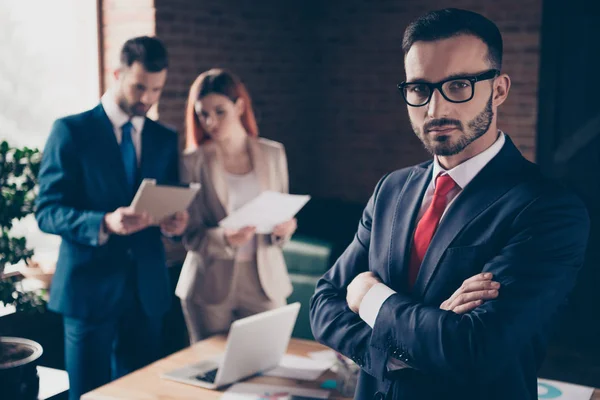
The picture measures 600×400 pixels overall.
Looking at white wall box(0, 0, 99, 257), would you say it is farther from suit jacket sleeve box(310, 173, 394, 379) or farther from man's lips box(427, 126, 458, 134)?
man's lips box(427, 126, 458, 134)

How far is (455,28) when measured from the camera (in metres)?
1.51

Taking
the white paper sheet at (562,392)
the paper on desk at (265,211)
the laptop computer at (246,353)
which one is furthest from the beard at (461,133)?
the paper on desk at (265,211)

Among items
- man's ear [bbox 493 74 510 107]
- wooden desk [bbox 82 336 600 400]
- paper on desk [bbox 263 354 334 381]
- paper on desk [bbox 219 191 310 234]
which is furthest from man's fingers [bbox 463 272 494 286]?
paper on desk [bbox 219 191 310 234]

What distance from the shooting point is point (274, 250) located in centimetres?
320

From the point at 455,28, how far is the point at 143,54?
1.63m

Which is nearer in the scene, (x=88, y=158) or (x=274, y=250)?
(x=88, y=158)

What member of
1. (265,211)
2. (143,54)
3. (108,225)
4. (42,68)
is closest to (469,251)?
(265,211)

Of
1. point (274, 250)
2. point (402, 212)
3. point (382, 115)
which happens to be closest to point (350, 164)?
point (382, 115)

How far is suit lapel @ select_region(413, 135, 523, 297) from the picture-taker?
1.56 meters

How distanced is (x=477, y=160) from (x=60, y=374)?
83.8 inches

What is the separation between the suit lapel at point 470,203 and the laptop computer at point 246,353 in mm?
814

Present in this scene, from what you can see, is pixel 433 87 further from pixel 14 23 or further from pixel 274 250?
pixel 14 23

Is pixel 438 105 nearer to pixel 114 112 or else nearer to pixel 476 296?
pixel 476 296

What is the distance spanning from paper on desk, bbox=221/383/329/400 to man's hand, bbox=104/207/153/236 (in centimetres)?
78
